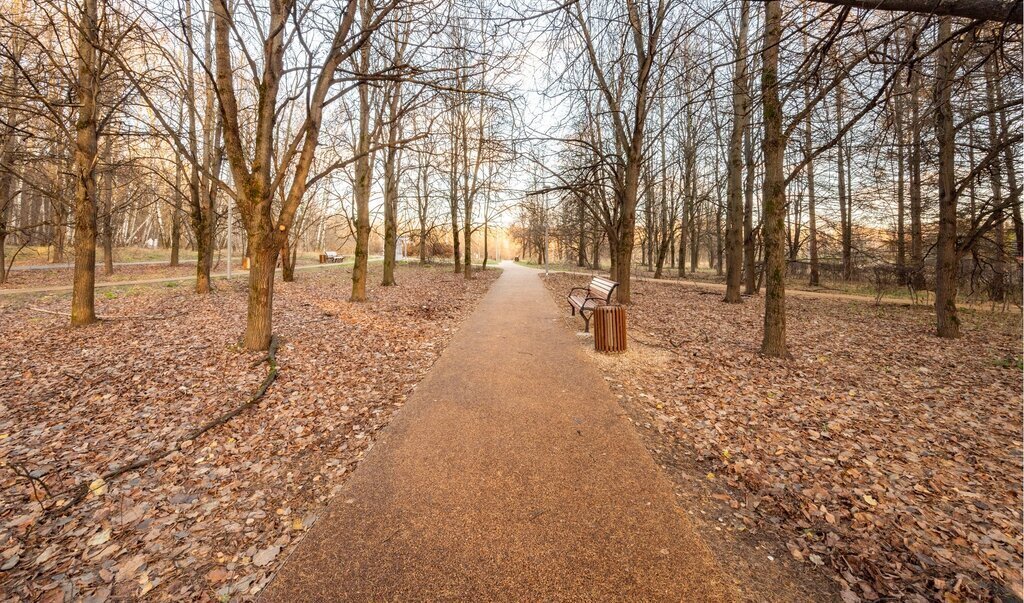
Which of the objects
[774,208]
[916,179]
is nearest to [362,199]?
[774,208]

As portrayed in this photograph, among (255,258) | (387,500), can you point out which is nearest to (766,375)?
(387,500)

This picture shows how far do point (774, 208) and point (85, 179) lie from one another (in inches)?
481

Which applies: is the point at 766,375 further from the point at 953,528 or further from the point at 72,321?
the point at 72,321

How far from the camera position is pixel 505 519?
263cm

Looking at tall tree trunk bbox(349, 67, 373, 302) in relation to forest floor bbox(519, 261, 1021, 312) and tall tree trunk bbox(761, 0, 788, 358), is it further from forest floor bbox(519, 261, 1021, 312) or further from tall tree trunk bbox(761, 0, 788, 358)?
forest floor bbox(519, 261, 1021, 312)

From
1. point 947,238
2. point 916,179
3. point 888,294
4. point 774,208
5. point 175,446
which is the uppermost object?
point 916,179

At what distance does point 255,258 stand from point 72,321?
4.85 m

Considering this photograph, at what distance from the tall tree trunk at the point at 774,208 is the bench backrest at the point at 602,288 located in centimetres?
271

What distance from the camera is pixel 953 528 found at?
2547 millimetres

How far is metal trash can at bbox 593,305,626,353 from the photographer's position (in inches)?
260

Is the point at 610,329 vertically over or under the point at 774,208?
under

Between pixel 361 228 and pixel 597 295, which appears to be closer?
pixel 597 295

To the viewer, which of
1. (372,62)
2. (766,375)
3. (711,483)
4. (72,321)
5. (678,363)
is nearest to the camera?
(711,483)

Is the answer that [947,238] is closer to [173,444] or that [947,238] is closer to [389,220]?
[173,444]
